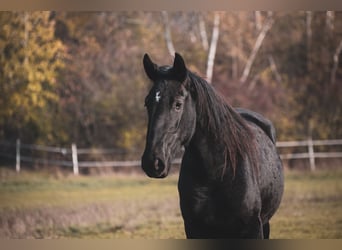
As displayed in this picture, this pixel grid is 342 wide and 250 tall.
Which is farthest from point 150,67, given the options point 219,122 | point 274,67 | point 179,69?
point 274,67

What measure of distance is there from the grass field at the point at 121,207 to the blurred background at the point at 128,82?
0.07m

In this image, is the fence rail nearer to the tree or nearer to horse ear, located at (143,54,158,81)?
the tree

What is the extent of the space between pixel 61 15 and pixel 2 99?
2.01 meters

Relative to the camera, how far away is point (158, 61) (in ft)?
36.8

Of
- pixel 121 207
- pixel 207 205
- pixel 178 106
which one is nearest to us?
pixel 178 106

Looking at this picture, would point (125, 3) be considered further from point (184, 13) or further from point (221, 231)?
point (221, 231)

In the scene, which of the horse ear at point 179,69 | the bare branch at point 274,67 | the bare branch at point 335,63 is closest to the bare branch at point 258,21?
the bare branch at point 274,67

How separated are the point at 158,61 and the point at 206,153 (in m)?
7.88

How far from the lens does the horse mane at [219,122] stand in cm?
342

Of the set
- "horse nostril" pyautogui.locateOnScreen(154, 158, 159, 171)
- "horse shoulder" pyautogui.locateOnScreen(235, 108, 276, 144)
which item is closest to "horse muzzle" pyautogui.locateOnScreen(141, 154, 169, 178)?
"horse nostril" pyautogui.locateOnScreen(154, 158, 159, 171)

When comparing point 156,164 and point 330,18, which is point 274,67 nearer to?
point 330,18

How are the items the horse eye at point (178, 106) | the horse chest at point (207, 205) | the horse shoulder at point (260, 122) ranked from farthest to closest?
the horse shoulder at point (260, 122)
the horse chest at point (207, 205)
the horse eye at point (178, 106)

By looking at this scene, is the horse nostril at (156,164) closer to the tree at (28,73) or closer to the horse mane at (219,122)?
the horse mane at (219,122)

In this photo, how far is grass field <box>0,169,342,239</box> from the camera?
6.36m
